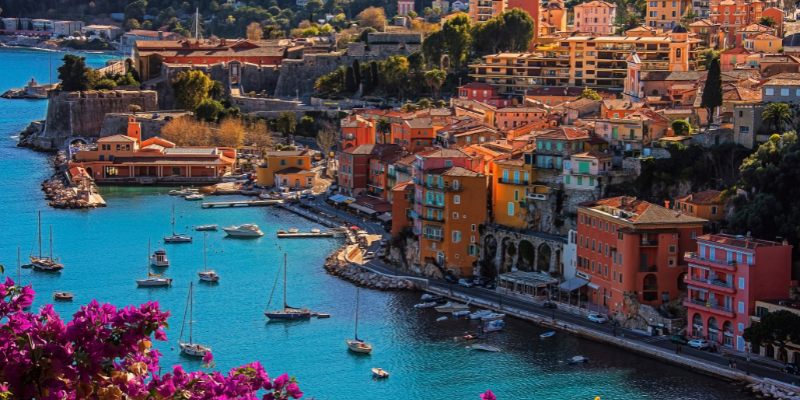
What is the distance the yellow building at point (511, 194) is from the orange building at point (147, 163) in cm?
1540

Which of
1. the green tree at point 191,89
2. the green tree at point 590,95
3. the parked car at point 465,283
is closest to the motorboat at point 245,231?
the parked car at point 465,283

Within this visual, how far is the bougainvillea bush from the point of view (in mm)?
7141

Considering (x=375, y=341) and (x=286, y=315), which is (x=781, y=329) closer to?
(x=375, y=341)

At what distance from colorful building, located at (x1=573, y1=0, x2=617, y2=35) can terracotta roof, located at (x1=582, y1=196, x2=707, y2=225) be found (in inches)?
1165

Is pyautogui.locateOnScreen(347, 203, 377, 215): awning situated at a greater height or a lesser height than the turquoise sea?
greater

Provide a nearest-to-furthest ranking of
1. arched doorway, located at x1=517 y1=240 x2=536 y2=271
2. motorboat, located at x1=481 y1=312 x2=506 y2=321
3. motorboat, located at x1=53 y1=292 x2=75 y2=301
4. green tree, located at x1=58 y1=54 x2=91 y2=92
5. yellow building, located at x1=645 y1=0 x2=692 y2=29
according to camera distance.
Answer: motorboat, located at x1=481 y1=312 x2=506 y2=321 < motorboat, located at x1=53 y1=292 x2=75 y2=301 < arched doorway, located at x1=517 y1=240 x2=536 y2=271 < yellow building, located at x1=645 y1=0 x2=692 y2=29 < green tree, located at x1=58 y1=54 x2=91 y2=92

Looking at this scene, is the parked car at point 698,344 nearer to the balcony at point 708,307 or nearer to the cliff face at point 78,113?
the balcony at point 708,307

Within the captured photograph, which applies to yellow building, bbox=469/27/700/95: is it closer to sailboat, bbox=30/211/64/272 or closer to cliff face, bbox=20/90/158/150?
cliff face, bbox=20/90/158/150

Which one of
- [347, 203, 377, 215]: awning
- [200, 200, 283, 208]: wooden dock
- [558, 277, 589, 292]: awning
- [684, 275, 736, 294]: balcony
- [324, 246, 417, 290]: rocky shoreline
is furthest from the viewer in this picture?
[200, 200, 283, 208]: wooden dock

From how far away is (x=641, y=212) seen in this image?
26453 mm

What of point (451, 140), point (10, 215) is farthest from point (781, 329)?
point (10, 215)

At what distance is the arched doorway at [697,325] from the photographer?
24797 millimetres

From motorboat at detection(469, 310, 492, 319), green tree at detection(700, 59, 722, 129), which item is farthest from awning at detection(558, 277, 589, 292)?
green tree at detection(700, 59, 722, 129)

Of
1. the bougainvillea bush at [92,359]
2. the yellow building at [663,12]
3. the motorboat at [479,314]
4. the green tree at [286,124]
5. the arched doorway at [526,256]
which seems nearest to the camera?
the bougainvillea bush at [92,359]
